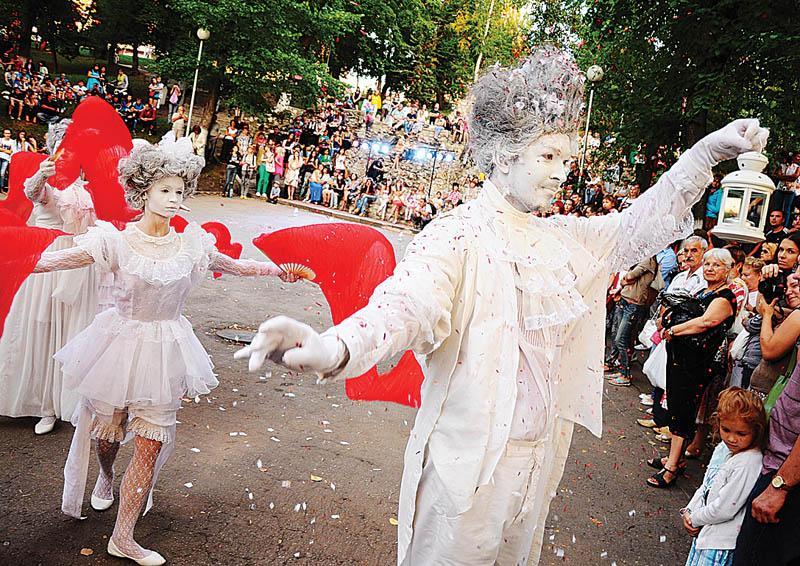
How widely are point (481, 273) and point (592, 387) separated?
668 millimetres

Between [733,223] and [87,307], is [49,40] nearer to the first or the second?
[87,307]

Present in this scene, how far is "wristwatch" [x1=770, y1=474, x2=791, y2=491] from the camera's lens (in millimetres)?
2973

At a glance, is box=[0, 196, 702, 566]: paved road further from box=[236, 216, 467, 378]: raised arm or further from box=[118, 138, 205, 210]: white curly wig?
box=[236, 216, 467, 378]: raised arm

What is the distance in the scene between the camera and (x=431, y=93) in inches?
1769

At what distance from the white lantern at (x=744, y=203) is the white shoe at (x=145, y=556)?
3918 millimetres

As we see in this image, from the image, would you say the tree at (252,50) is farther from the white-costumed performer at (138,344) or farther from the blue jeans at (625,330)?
the white-costumed performer at (138,344)

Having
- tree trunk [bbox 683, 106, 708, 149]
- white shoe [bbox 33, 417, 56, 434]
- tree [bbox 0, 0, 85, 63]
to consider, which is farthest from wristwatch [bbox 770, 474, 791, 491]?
tree [bbox 0, 0, 85, 63]

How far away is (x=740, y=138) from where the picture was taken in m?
2.40

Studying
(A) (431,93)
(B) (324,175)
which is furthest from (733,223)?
(A) (431,93)

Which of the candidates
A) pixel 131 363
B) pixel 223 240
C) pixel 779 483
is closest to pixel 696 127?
pixel 779 483

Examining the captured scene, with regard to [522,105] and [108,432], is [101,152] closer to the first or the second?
[108,432]

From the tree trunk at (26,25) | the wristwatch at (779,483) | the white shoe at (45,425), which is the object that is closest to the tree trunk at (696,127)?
the wristwatch at (779,483)

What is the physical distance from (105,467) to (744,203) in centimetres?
430

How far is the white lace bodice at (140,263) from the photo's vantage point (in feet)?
11.3
